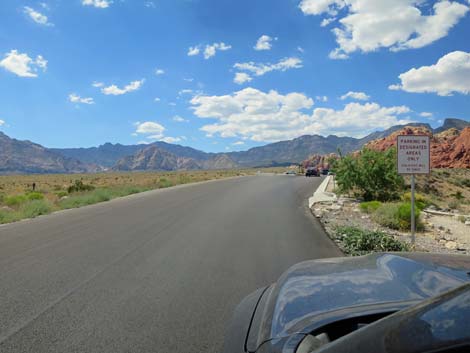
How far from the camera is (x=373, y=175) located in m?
20.8

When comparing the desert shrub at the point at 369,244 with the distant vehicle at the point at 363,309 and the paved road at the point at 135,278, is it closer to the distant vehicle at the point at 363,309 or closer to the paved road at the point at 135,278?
the paved road at the point at 135,278

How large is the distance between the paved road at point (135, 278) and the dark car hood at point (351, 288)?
1.62 metres

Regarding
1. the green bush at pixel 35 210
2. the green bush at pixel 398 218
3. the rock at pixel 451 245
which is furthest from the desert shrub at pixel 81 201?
Result: the rock at pixel 451 245

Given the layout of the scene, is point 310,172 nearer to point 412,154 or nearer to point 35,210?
point 35,210

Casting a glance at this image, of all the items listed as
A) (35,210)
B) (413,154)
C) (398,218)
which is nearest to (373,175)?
(398,218)

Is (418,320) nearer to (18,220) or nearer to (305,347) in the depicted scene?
(305,347)

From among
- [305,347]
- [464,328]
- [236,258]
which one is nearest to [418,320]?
[464,328]

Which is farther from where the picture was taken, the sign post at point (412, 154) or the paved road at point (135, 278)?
the sign post at point (412, 154)

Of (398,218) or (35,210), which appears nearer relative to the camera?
(398,218)

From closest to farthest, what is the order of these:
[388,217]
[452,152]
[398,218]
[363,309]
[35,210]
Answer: [363,309] < [398,218] < [388,217] < [35,210] < [452,152]

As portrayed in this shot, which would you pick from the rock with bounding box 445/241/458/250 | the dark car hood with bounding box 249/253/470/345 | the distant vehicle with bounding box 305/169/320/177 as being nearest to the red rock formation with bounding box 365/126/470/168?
the distant vehicle with bounding box 305/169/320/177

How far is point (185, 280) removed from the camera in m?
6.18

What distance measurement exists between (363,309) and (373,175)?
19.8 meters

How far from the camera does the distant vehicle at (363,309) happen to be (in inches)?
57.7
